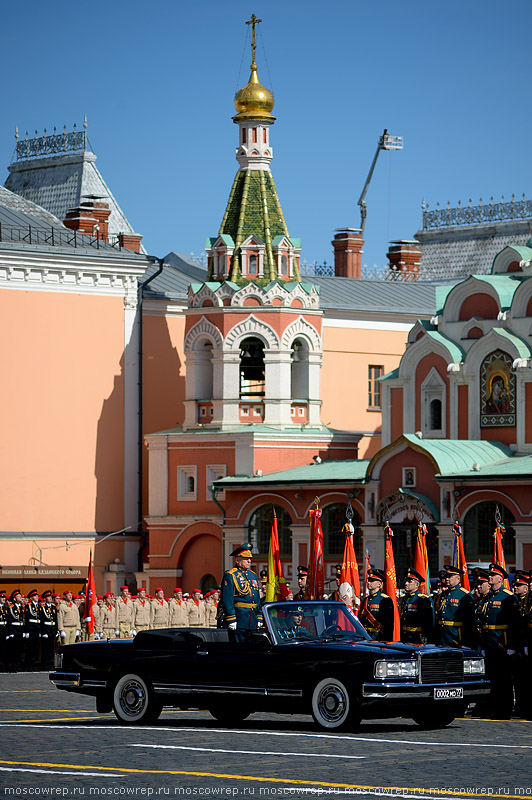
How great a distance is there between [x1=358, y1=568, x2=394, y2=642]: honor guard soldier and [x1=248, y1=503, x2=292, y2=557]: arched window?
69.9 ft

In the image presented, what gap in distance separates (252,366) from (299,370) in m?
1.22

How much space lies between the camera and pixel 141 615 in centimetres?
3681

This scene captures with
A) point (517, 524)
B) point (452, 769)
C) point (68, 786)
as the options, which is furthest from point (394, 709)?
point (517, 524)

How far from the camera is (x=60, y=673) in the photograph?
17.4 meters

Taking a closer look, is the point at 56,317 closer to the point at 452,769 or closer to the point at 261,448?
the point at 261,448

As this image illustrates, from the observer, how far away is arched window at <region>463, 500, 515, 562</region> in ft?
120

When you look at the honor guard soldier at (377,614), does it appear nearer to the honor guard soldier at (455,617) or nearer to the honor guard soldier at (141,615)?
the honor guard soldier at (455,617)

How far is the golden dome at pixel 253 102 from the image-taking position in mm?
44688

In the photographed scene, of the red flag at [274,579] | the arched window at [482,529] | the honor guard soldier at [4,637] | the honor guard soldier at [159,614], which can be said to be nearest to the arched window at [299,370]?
the arched window at [482,529]

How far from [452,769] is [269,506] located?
29.1m

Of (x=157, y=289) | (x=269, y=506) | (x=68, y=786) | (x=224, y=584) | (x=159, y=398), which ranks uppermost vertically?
(x=157, y=289)

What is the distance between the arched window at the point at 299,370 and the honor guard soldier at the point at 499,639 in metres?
25.3

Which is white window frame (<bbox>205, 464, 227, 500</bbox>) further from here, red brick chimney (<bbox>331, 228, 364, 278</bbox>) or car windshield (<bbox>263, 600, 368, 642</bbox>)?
car windshield (<bbox>263, 600, 368, 642</bbox>)

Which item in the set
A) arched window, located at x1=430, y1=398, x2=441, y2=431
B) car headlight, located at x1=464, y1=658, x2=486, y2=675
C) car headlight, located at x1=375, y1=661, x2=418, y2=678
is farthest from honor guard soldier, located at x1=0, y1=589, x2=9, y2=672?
car headlight, located at x1=375, y1=661, x2=418, y2=678
